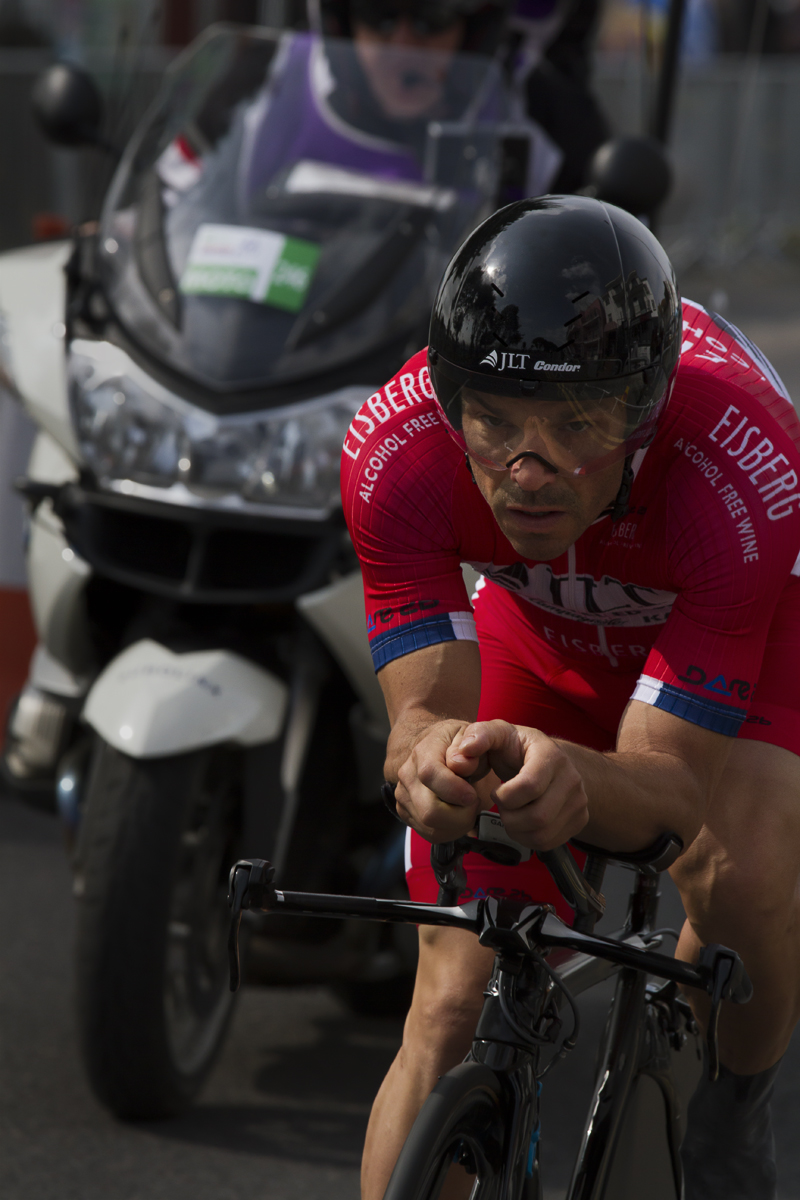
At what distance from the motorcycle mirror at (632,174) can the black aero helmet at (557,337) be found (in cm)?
175

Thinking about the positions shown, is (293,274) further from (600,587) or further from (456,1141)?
(456,1141)

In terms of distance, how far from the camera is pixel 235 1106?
152 inches

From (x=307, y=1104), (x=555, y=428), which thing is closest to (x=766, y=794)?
(x=555, y=428)

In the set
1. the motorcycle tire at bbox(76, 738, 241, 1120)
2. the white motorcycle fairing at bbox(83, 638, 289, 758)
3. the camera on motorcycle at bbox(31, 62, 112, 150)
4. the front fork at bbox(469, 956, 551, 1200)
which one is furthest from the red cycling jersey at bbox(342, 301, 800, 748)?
the camera on motorcycle at bbox(31, 62, 112, 150)

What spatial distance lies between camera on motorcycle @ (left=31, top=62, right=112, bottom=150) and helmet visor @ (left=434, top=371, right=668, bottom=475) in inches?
103

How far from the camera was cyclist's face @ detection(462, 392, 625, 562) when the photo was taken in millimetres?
2080

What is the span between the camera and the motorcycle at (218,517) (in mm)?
3463

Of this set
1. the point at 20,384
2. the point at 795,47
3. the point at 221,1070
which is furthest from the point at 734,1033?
the point at 795,47

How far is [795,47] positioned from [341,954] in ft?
41.0

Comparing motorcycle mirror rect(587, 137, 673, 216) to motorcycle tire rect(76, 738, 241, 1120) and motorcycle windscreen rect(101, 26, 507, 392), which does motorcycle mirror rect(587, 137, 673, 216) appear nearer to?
motorcycle windscreen rect(101, 26, 507, 392)

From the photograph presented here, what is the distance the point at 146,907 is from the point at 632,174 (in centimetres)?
206

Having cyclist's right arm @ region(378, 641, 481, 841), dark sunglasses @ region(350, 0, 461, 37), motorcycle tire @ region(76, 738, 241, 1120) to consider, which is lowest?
motorcycle tire @ region(76, 738, 241, 1120)

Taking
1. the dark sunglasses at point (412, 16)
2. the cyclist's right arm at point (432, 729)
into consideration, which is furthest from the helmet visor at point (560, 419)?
the dark sunglasses at point (412, 16)

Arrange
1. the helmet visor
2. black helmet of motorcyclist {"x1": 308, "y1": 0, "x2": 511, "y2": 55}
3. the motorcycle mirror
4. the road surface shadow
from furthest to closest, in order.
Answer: black helmet of motorcyclist {"x1": 308, "y1": 0, "x2": 511, "y2": 55} → the motorcycle mirror → the road surface shadow → the helmet visor
